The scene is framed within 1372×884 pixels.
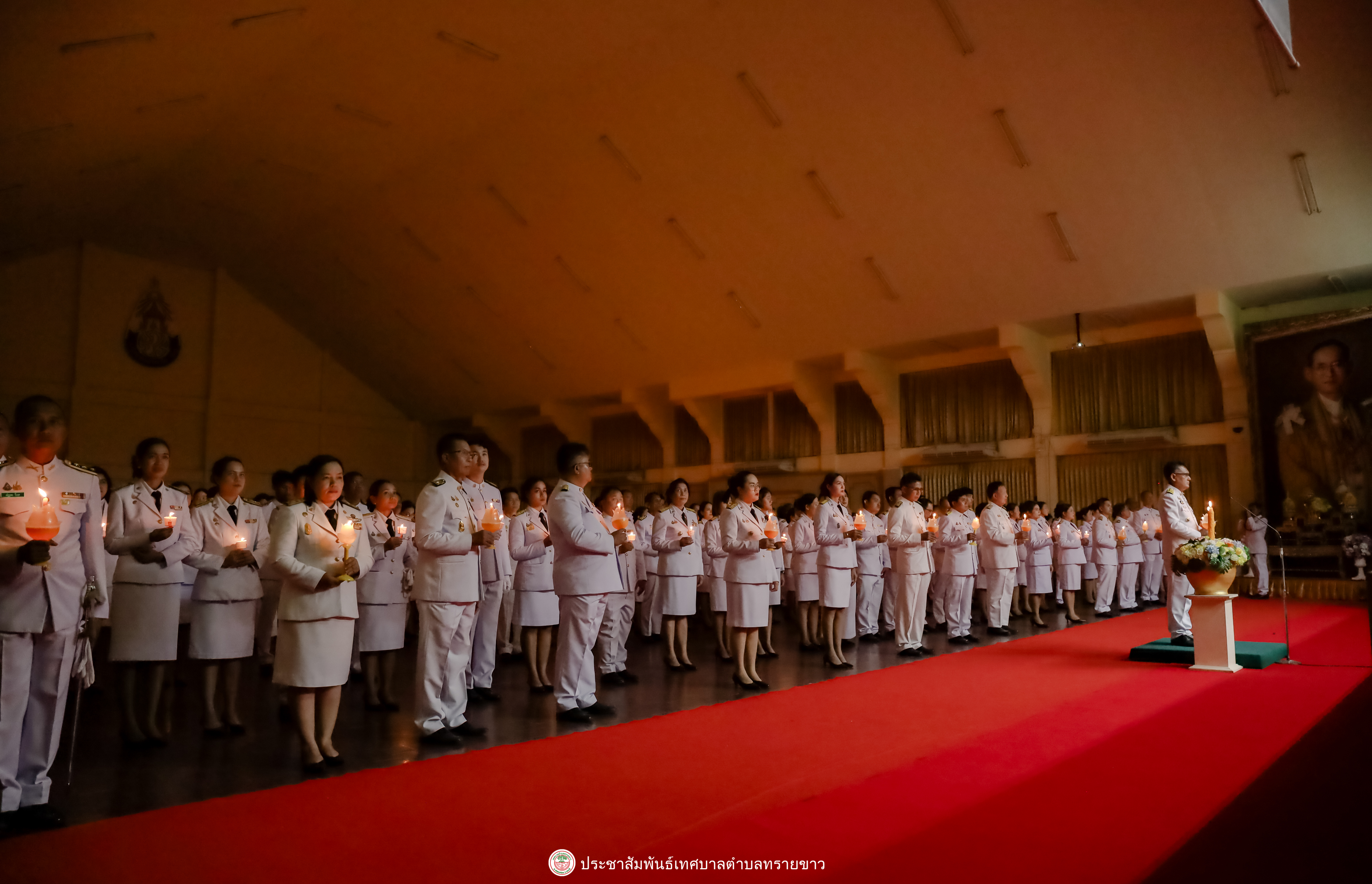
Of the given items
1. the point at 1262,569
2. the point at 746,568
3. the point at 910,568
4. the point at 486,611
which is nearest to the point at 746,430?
the point at 1262,569

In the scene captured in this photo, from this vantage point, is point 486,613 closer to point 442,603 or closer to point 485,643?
point 485,643

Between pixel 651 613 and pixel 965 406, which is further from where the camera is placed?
pixel 965 406

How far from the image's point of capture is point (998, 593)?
972cm

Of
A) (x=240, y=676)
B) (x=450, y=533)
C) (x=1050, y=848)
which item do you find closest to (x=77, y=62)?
(x=240, y=676)

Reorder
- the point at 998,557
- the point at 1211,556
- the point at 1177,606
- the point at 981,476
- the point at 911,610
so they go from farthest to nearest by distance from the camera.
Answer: the point at 981,476 → the point at 998,557 → the point at 911,610 → the point at 1177,606 → the point at 1211,556

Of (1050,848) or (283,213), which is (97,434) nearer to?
(283,213)

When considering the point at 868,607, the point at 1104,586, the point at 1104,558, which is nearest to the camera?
the point at 868,607

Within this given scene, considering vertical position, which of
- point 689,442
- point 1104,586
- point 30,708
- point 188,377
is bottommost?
point 1104,586

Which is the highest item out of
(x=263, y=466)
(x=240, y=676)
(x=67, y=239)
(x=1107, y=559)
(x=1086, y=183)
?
(x=67, y=239)

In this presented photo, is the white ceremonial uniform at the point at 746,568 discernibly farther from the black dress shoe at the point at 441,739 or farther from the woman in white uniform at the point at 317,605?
the woman in white uniform at the point at 317,605

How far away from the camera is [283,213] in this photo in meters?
16.8

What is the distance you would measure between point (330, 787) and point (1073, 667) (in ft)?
18.3

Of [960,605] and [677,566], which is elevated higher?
[677,566]

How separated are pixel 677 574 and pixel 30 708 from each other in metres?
5.44
